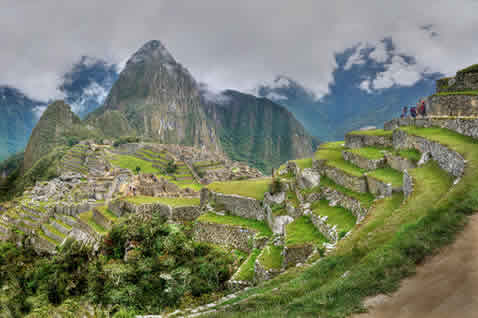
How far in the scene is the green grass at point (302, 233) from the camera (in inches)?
412

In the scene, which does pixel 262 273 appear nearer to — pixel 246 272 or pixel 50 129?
pixel 246 272

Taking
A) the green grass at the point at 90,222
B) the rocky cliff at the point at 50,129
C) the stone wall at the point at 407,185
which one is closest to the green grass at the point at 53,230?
the green grass at the point at 90,222

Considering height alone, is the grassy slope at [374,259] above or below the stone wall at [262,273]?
above

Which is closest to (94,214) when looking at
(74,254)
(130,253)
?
(74,254)

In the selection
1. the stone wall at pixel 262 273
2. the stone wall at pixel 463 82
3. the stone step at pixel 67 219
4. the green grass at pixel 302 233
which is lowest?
the stone step at pixel 67 219

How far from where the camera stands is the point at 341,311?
3861 mm

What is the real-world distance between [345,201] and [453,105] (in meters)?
8.67

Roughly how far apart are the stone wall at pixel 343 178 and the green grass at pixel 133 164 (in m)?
61.8

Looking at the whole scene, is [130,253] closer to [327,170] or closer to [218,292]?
[218,292]

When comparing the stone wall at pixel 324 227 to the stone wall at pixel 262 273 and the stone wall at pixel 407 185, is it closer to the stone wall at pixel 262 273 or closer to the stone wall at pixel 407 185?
the stone wall at pixel 262 273

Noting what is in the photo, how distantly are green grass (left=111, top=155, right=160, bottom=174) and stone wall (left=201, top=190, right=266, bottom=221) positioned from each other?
2163 inches

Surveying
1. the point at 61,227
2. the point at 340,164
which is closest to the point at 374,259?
the point at 340,164

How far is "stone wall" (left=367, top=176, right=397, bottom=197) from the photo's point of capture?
9.71 metres

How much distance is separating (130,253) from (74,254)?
4.11 m
